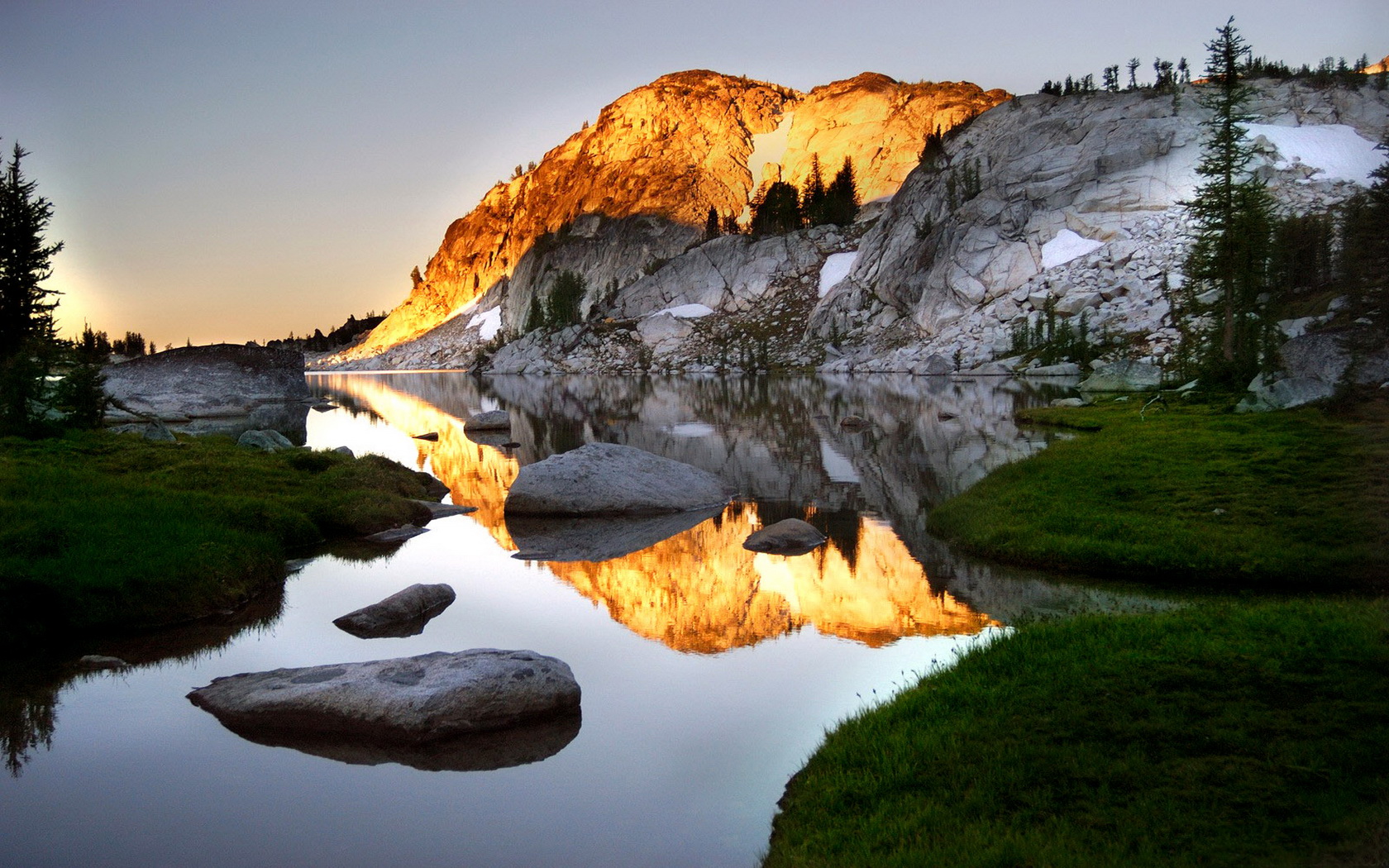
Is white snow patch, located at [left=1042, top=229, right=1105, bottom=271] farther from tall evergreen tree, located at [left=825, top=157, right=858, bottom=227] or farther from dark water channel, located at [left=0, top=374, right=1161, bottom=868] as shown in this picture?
dark water channel, located at [left=0, top=374, right=1161, bottom=868]

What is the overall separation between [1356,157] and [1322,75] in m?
24.8

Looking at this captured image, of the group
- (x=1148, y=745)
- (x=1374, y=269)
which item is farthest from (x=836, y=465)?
(x=1148, y=745)

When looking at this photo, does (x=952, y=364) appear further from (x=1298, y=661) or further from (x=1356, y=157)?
(x=1298, y=661)

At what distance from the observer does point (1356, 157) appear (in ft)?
363

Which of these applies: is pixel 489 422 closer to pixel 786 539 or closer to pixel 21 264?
pixel 21 264

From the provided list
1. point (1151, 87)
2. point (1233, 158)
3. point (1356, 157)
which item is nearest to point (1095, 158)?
point (1151, 87)

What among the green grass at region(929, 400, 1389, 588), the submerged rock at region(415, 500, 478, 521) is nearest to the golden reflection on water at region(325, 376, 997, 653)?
the submerged rock at region(415, 500, 478, 521)

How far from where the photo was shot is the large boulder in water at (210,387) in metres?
59.8

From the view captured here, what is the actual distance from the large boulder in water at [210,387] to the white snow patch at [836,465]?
3172cm

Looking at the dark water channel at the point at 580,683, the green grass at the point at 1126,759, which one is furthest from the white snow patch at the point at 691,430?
the green grass at the point at 1126,759

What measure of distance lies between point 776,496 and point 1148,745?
19.2m

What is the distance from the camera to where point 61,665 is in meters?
13.1

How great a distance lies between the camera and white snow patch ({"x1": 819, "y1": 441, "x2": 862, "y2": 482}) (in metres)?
30.2

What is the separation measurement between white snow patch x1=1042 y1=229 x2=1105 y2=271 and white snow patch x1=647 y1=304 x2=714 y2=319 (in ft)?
212
